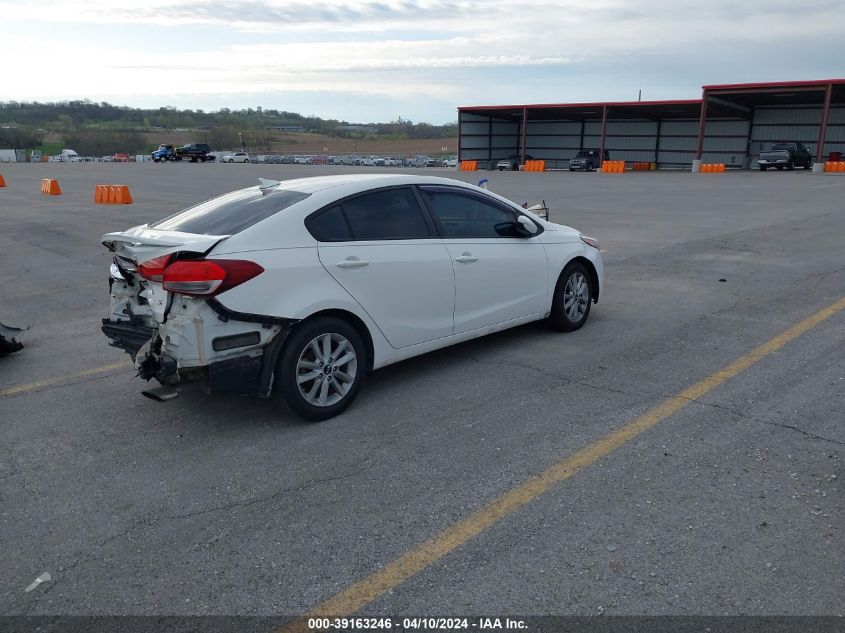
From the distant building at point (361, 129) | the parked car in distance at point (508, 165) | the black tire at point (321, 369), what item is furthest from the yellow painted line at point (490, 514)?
the distant building at point (361, 129)

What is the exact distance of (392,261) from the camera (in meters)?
5.13

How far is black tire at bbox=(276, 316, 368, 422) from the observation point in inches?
180

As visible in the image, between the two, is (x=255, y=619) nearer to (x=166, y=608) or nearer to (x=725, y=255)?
(x=166, y=608)

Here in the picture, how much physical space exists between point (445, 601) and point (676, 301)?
20.2 feet

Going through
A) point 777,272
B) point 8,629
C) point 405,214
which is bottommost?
point 8,629

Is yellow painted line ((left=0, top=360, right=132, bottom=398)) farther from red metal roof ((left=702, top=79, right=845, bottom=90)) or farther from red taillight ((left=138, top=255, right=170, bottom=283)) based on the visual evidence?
red metal roof ((left=702, top=79, right=845, bottom=90))

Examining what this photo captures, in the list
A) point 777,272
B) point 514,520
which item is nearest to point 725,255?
point 777,272

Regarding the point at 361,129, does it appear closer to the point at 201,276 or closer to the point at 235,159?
the point at 235,159

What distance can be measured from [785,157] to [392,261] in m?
44.3

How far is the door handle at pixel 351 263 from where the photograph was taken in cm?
483

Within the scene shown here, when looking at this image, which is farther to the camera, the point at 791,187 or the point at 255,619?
the point at 791,187

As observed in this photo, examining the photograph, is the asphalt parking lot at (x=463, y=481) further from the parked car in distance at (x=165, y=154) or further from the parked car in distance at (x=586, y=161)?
the parked car in distance at (x=165, y=154)

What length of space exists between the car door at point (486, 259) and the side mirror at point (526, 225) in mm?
57

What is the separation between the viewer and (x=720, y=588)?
2967mm
